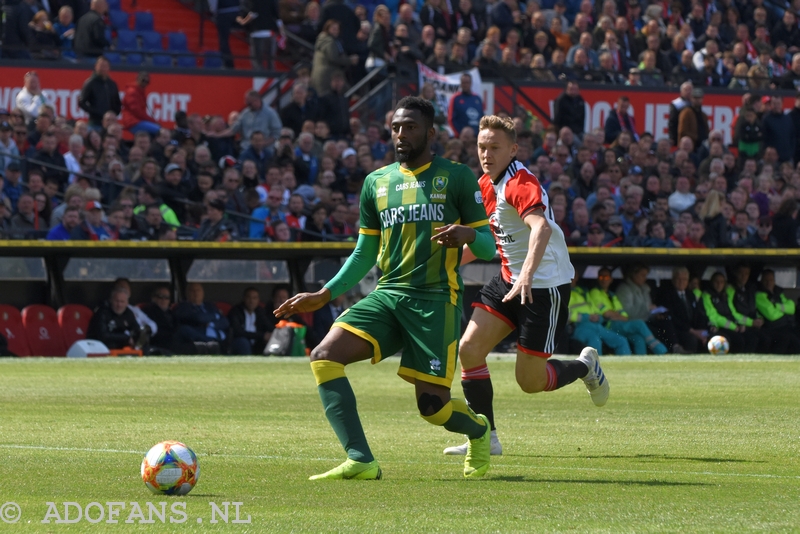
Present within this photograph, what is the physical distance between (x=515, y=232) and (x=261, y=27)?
57.4 ft

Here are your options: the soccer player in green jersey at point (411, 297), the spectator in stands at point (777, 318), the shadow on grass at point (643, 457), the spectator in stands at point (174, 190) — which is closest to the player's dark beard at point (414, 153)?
the soccer player in green jersey at point (411, 297)

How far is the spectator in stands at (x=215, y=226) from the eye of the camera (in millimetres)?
20000

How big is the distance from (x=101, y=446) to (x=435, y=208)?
3067mm

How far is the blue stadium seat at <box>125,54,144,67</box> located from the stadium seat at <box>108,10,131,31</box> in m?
1.77

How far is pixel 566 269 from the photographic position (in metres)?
9.04

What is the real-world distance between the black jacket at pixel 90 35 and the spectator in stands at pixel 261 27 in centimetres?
285

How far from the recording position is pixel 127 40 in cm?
2558

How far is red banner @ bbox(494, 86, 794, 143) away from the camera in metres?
27.2

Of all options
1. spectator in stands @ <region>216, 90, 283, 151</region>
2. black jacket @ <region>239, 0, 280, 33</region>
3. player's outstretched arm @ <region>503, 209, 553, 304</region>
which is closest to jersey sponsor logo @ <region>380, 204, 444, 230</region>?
player's outstretched arm @ <region>503, 209, 553, 304</region>

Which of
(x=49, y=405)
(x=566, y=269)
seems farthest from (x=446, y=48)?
(x=566, y=269)

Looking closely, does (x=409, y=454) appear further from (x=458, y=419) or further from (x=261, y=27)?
(x=261, y=27)

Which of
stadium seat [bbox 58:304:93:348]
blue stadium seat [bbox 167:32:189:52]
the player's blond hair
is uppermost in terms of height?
blue stadium seat [bbox 167:32:189:52]

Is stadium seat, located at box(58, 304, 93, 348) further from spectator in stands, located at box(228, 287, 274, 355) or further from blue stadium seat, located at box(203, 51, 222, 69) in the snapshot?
blue stadium seat, located at box(203, 51, 222, 69)

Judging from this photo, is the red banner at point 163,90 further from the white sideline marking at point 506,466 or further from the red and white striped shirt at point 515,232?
the red and white striped shirt at point 515,232
